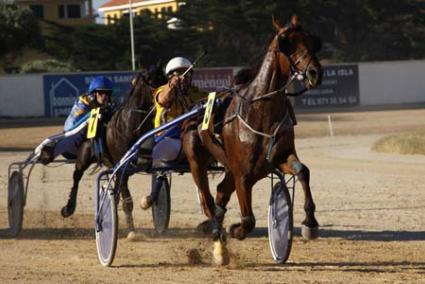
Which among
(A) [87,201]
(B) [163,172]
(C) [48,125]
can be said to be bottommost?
(C) [48,125]

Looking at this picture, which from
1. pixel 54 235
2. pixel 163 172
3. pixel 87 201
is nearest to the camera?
pixel 163 172

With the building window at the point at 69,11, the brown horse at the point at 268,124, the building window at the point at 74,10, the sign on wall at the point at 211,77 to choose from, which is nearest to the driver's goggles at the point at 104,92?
the brown horse at the point at 268,124

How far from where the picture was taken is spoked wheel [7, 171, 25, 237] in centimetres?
1348

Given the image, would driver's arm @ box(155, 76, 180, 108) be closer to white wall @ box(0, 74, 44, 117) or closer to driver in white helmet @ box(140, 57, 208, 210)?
driver in white helmet @ box(140, 57, 208, 210)

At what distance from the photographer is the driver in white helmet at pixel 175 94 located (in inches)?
455

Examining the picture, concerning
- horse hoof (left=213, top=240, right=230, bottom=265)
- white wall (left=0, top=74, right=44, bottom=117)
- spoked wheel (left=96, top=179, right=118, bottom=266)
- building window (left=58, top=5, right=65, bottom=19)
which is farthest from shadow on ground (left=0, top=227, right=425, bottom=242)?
building window (left=58, top=5, right=65, bottom=19)

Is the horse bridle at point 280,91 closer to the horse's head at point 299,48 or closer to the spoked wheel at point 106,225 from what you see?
the horse's head at point 299,48

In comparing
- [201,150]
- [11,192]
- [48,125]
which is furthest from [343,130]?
[201,150]

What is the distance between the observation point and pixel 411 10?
6769cm

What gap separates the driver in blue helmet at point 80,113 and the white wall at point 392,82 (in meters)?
37.8

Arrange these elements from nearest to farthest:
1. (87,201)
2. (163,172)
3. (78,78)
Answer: (163,172) → (87,201) → (78,78)

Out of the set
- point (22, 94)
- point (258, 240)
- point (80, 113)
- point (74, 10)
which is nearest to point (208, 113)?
point (258, 240)

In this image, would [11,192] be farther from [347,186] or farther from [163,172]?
[347,186]

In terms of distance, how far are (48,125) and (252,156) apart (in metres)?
33.6
